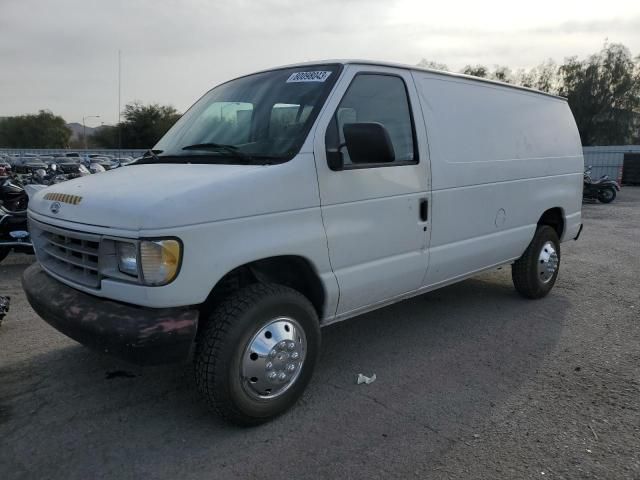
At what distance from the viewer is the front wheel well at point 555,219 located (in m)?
5.78

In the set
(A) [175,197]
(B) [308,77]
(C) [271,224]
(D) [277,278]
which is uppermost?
(B) [308,77]

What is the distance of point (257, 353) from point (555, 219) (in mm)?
4307

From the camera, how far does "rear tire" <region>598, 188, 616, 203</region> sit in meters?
18.5

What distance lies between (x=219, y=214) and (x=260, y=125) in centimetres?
96

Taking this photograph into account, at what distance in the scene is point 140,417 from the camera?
129 inches

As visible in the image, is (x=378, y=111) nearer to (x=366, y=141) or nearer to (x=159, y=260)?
(x=366, y=141)

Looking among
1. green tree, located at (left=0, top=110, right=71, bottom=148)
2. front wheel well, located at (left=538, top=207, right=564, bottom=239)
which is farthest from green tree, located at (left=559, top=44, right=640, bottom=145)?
green tree, located at (left=0, top=110, right=71, bottom=148)

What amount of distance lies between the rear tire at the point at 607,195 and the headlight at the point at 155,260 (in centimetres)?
1930

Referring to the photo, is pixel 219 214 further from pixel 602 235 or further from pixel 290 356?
pixel 602 235

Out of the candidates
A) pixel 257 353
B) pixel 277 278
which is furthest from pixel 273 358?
pixel 277 278

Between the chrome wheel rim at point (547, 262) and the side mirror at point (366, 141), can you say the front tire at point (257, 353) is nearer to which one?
the side mirror at point (366, 141)

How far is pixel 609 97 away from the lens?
42438 millimetres

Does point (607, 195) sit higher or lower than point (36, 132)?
lower

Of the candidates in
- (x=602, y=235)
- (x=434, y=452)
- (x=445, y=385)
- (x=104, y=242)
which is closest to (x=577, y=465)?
(x=434, y=452)
